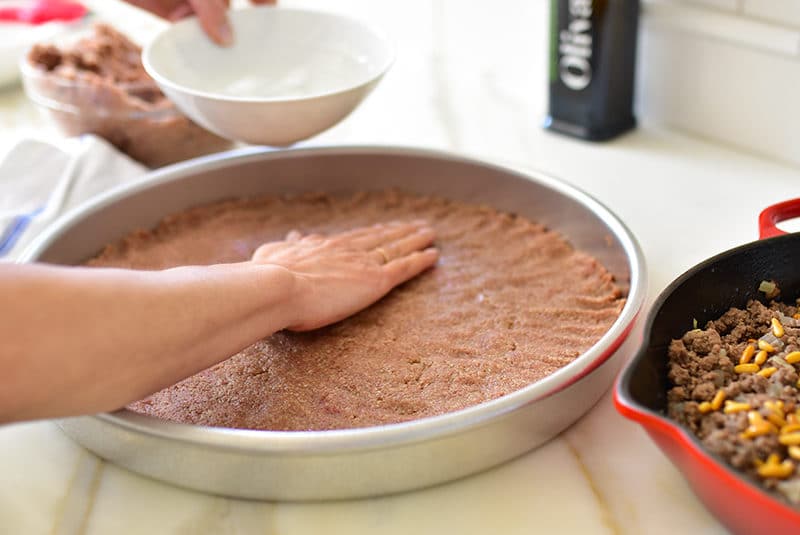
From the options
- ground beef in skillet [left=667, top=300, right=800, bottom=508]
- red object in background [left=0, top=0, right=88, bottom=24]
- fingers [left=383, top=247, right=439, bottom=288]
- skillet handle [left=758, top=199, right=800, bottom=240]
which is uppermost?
skillet handle [left=758, top=199, right=800, bottom=240]

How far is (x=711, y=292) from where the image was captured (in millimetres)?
718

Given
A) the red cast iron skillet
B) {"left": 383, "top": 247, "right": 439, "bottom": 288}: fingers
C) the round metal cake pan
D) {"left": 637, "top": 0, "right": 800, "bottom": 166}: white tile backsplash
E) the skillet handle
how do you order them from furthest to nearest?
{"left": 637, "top": 0, "right": 800, "bottom": 166}: white tile backsplash, {"left": 383, "top": 247, "right": 439, "bottom": 288}: fingers, the skillet handle, the round metal cake pan, the red cast iron skillet

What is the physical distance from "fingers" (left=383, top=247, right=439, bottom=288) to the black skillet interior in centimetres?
35

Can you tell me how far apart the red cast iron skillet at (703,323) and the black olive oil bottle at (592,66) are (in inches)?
16.9

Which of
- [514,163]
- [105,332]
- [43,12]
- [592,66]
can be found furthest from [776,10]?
[43,12]

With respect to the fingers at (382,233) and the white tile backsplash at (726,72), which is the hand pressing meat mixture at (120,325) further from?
the white tile backsplash at (726,72)

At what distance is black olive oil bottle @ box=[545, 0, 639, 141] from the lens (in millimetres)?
1143

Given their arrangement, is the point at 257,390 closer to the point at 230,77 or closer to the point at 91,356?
the point at 91,356

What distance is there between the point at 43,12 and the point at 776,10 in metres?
1.28

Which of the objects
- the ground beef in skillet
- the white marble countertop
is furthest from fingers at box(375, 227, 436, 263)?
the ground beef in skillet

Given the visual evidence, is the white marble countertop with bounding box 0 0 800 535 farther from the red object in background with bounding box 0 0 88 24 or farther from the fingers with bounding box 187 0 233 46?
the fingers with bounding box 187 0 233 46

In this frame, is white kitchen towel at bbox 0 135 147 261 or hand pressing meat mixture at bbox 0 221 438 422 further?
white kitchen towel at bbox 0 135 147 261

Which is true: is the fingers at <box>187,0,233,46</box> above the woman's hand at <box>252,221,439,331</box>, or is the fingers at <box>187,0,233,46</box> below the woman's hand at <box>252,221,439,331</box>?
above

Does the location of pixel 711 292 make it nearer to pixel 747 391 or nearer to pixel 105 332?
pixel 747 391
